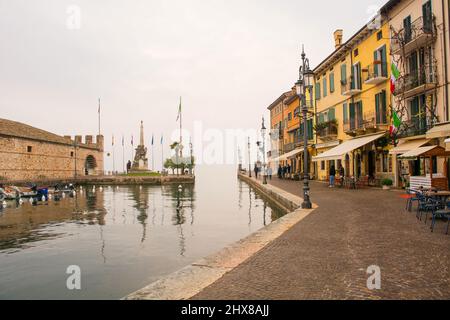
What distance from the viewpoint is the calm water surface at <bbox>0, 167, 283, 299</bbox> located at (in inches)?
257

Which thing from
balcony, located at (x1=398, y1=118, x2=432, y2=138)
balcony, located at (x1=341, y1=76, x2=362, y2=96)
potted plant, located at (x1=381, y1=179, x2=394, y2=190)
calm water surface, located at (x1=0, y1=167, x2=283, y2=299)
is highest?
balcony, located at (x1=341, y1=76, x2=362, y2=96)

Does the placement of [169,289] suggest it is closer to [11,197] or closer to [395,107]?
[395,107]

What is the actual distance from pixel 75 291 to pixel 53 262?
8.44ft

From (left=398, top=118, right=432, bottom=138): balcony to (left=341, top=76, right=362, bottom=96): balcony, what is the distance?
6137 mm

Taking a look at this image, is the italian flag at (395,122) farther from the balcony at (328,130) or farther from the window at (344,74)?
the balcony at (328,130)

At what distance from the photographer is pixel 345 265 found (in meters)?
5.29

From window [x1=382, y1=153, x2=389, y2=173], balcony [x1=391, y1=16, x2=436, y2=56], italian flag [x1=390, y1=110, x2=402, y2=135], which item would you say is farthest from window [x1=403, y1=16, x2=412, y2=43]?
window [x1=382, y1=153, x2=389, y2=173]

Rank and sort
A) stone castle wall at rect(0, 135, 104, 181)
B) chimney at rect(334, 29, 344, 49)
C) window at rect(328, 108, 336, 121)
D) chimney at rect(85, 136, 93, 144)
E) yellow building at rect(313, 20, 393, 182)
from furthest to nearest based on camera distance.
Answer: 1. chimney at rect(85, 136, 93, 144)
2. stone castle wall at rect(0, 135, 104, 181)
3. chimney at rect(334, 29, 344, 49)
4. window at rect(328, 108, 336, 121)
5. yellow building at rect(313, 20, 393, 182)

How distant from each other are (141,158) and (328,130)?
39.6 metres

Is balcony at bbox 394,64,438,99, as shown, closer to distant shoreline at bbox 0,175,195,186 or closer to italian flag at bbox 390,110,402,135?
italian flag at bbox 390,110,402,135

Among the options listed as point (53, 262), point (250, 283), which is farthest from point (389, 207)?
point (53, 262)

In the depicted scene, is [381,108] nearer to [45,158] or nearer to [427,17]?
[427,17]

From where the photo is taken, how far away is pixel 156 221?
47.9 ft

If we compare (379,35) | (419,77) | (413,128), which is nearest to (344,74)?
(379,35)
